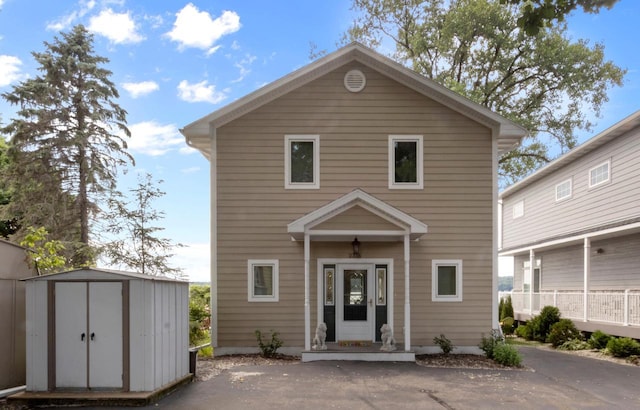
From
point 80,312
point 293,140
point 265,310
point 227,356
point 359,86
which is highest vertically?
point 359,86

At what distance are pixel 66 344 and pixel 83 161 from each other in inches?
549

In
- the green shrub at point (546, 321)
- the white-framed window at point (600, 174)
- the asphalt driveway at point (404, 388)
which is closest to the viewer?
the asphalt driveway at point (404, 388)

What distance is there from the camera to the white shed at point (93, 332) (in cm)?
770

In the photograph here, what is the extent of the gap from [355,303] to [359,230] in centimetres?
218

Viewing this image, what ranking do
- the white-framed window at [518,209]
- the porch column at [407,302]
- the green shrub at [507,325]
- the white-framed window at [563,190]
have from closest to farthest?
the porch column at [407,302] < the white-framed window at [563,190] < the green shrub at [507,325] < the white-framed window at [518,209]

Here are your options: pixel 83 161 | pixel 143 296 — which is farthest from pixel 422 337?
pixel 83 161

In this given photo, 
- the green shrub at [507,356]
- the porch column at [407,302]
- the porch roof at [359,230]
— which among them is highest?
the porch roof at [359,230]

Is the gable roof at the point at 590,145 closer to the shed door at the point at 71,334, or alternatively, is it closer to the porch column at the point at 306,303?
the porch column at the point at 306,303

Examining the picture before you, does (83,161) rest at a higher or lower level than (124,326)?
higher

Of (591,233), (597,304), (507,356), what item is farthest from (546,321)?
(507,356)

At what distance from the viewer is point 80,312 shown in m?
7.88

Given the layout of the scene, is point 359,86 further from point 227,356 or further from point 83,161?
point 83,161

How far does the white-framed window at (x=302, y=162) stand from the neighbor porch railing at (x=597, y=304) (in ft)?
29.8

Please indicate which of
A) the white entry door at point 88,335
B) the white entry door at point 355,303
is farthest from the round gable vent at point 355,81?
the white entry door at point 88,335
